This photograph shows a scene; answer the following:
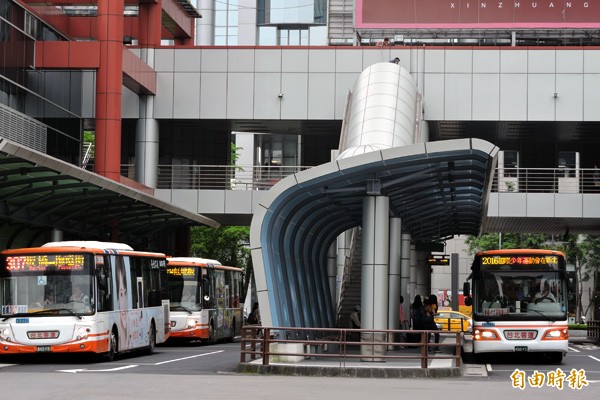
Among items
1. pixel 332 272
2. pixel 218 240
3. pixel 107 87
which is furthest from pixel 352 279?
pixel 218 240

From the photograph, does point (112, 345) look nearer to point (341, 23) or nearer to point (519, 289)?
point (519, 289)

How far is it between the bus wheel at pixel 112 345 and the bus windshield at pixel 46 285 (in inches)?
53.3

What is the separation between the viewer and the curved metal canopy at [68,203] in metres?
28.2

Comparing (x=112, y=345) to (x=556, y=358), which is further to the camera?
(x=556, y=358)

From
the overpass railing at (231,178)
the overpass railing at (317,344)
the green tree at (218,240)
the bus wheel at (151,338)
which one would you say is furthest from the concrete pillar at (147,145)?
the overpass railing at (317,344)

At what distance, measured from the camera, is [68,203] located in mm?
35531

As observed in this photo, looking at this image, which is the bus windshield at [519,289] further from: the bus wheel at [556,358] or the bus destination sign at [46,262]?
the bus destination sign at [46,262]

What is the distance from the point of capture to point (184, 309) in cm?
4022

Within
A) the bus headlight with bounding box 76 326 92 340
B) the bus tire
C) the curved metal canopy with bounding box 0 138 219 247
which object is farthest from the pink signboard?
the bus headlight with bounding box 76 326 92 340

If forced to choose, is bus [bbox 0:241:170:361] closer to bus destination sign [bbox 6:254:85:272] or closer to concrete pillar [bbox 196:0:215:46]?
bus destination sign [bbox 6:254:85:272]

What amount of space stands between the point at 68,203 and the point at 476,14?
26.0 metres

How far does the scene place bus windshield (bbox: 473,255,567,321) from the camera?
3045 cm

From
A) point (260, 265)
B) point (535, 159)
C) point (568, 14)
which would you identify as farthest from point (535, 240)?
point (260, 265)

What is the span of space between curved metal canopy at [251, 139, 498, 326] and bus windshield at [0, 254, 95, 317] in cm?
419
